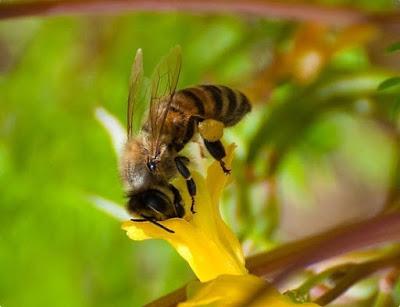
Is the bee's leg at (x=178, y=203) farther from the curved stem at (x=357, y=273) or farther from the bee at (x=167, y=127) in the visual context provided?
the curved stem at (x=357, y=273)

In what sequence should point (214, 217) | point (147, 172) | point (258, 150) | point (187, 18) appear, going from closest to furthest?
point (214, 217)
point (147, 172)
point (258, 150)
point (187, 18)

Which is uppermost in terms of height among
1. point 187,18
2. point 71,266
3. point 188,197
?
point 187,18

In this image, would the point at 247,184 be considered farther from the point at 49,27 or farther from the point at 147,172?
the point at 49,27

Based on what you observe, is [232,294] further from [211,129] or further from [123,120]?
[123,120]

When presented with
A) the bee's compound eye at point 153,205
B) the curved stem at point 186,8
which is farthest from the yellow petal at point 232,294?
the curved stem at point 186,8

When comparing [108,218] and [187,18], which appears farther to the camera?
[187,18]

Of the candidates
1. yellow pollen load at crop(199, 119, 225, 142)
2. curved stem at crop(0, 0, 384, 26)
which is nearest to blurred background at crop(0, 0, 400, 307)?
curved stem at crop(0, 0, 384, 26)

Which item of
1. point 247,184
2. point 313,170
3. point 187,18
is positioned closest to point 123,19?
point 187,18
